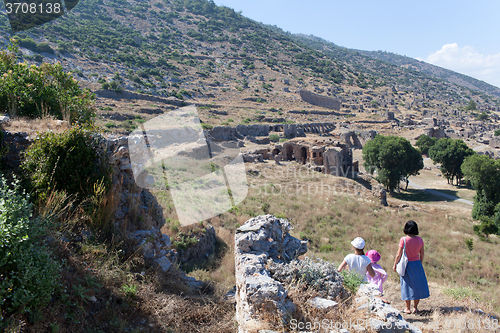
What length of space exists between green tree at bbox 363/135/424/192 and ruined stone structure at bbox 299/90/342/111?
153 feet

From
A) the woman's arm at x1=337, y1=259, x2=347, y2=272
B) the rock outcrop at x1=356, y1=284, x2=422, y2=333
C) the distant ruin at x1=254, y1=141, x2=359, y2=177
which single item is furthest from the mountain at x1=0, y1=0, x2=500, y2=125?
the rock outcrop at x1=356, y1=284, x2=422, y2=333

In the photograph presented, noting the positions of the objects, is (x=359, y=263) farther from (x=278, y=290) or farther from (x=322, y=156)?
(x=322, y=156)

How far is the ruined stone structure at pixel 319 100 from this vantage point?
78.8 meters

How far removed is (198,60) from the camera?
88.6m

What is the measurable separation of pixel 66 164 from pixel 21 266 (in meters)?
2.28

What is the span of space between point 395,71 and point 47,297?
20441 centimetres

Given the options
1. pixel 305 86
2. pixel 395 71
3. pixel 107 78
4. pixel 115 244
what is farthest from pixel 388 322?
pixel 395 71

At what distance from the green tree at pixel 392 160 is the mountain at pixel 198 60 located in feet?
82.0

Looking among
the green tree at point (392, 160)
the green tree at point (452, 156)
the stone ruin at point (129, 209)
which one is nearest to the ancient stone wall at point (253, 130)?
the green tree at point (392, 160)

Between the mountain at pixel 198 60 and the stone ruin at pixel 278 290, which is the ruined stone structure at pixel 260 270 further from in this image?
the mountain at pixel 198 60

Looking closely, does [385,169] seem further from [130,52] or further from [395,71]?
[395,71]

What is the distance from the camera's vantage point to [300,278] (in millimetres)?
4012

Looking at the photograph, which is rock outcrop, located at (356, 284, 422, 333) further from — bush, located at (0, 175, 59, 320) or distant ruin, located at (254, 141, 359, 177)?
distant ruin, located at (254, 141, 359, 177)

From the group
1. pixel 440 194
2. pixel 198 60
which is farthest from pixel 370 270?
pixel 198 60
